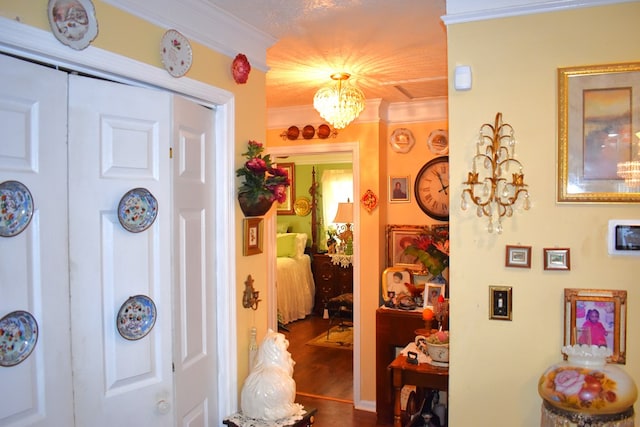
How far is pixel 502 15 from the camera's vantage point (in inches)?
76.7

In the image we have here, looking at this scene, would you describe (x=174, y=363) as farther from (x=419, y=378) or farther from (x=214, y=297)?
(x=419, y=378)

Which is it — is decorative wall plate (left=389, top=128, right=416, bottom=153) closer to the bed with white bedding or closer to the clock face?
the clock face

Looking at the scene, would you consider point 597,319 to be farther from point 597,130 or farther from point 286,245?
point 286,245

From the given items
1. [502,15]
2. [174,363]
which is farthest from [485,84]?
[174,363]

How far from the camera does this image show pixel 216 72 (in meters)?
2.35

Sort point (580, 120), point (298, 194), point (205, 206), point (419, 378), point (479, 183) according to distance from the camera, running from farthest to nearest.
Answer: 1. point (298, 194)
2. point (419, 378)
3. point (205, 206)
4. point (479, 183)
5. point (580, 120)

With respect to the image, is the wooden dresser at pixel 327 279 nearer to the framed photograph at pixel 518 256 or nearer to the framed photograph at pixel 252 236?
the framed photograph at pixel 252 236

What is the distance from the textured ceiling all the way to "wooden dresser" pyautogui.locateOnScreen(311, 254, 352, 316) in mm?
3648

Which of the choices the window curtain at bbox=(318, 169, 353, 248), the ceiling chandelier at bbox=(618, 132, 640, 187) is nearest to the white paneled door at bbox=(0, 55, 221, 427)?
the ceiling chandelier at bbox=(618, 132, 640, 187)

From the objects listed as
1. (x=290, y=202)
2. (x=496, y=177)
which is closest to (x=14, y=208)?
(x=496, y=177)

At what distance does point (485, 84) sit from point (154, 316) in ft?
5.33

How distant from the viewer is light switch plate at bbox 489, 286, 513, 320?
6.47ft

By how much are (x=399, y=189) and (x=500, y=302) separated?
2620 mm

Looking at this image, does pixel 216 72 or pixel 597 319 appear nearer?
pixel 597 319
